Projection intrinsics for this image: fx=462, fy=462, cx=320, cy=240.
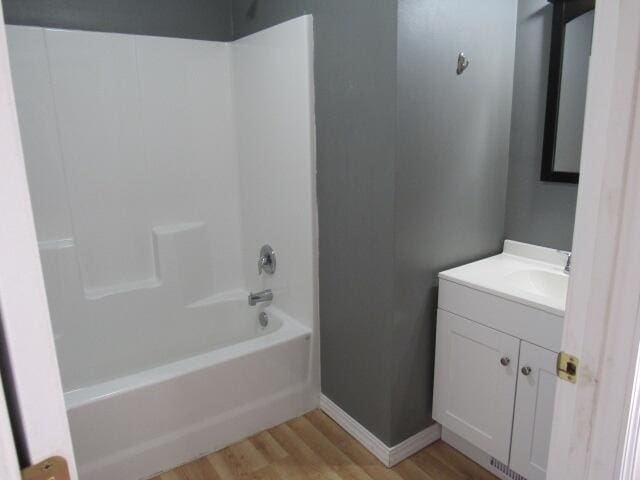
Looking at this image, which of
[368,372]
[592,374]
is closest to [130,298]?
[368,372]

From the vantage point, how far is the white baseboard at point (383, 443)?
1947mm

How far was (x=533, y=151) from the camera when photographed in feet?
6.57

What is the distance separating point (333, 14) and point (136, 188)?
1.33 meters

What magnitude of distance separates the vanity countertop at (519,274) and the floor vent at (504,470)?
694mm

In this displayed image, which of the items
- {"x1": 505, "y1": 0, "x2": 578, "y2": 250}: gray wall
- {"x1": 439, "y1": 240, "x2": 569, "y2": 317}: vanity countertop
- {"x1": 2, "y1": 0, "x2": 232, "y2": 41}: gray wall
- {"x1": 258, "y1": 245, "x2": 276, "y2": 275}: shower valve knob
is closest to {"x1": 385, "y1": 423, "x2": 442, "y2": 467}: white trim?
{"x1": 439, "y1": 240, "x2": 569, "y2": 317}: vanity countertop

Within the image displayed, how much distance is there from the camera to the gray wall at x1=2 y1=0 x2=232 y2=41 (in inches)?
81.4

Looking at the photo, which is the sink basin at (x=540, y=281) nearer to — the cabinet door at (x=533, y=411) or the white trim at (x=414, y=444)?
the cabinet door at (x=533, y=411)

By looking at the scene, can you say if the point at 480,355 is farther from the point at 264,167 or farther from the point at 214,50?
the point at 214,50

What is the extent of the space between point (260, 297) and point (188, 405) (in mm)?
706

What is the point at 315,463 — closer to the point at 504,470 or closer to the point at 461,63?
the point at 504,470

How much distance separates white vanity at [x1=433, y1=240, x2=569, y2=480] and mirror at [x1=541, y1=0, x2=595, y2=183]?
A: 0.38 meters

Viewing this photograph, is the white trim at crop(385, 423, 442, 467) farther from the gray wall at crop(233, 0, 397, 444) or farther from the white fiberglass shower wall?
the white fiberglass shower wall

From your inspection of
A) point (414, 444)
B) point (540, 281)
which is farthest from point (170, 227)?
point (540, 281)

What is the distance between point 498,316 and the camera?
1693mm
